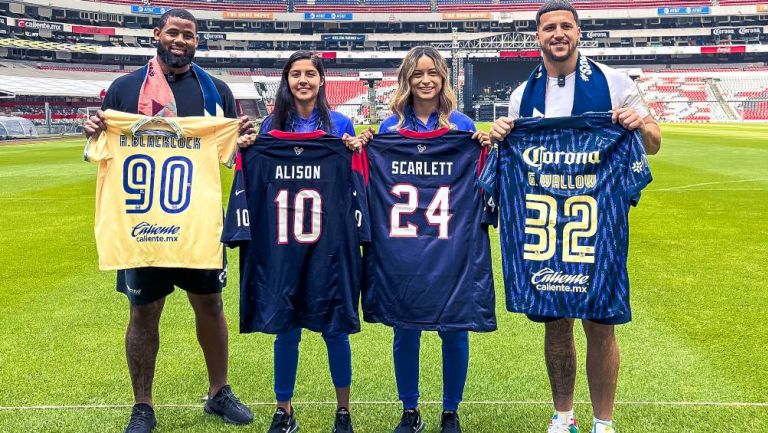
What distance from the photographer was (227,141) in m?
3.63

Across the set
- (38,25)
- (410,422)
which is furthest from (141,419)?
(38,25)

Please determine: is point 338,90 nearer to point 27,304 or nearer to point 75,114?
point 75,114

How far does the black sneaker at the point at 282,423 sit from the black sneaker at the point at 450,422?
789mm

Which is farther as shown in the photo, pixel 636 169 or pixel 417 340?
pixel 417 340

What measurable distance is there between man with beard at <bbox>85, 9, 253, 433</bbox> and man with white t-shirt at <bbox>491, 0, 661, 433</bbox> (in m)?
1.58

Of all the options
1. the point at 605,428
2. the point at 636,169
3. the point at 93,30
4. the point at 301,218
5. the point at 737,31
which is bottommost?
the point at 605,428

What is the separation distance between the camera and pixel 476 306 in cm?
345

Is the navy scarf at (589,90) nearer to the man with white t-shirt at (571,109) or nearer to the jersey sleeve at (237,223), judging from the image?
the man with white t-shirt at (571,109)

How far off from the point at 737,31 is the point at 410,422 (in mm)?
75692

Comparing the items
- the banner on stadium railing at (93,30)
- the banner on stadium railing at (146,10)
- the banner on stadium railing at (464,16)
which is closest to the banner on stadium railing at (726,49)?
the banner on stadium railing at (464,16)

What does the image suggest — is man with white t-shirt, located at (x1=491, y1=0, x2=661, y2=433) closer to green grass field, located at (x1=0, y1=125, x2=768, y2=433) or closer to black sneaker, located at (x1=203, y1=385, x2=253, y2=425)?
green grass field, located at (x1=0, y1=125, x2=768, y2=433)

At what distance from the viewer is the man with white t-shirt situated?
3164 millimetres

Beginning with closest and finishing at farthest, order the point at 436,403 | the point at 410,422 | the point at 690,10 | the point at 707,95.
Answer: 1. the point at 410,422
2. the point at 436,403
3. the point at 707,95
4. the point at 690,10

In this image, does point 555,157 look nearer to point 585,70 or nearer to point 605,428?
point 585,70
